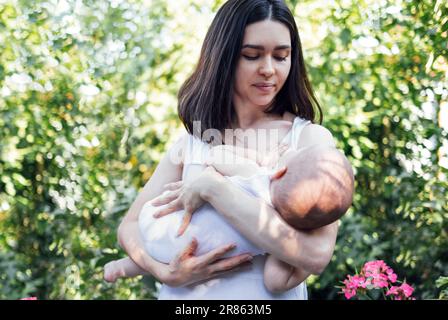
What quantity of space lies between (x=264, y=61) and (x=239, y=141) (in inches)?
10.3

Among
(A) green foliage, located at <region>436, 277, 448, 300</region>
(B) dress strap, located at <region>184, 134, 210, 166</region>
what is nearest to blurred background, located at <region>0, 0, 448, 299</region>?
(A) green foliage, located at <region>436, 277, 448, 300</region>

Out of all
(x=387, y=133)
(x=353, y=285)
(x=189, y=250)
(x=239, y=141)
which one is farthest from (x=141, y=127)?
(x=189, y=250)

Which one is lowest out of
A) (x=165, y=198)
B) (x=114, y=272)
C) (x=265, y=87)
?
(x=114, y=272)

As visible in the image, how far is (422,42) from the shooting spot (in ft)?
11.9

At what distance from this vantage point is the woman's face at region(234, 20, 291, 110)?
1.81 m

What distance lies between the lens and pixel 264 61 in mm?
1816

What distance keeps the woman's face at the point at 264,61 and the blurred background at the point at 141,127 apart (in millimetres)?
1804

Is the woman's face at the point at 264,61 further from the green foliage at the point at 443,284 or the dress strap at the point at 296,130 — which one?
the green foliage at the point at 443,284

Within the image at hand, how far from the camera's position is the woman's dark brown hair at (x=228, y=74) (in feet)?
6.05

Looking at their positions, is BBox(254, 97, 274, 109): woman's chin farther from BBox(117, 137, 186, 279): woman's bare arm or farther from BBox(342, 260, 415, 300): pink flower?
BBox(342, 260, 415, 300): pink flower

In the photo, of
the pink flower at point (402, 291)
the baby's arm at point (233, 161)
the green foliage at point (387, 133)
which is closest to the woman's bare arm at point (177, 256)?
the baby's arm at point (233, 161)

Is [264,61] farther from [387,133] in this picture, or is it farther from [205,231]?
[387,133]

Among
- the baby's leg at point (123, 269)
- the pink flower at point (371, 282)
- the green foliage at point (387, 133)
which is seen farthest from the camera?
the green foliage at point (387, 133)
